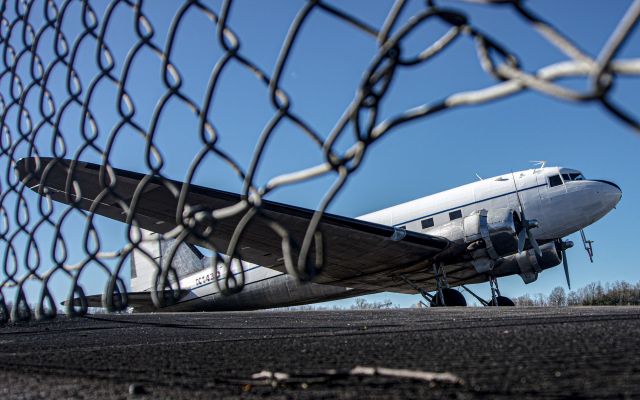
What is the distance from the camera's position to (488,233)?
566 inches

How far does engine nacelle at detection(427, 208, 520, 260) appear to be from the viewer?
14.2m

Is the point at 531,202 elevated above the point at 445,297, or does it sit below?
above

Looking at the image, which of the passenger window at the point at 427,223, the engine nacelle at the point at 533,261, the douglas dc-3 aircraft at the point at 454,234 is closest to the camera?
the douglas dc-3 aircraft at the point at 454,234

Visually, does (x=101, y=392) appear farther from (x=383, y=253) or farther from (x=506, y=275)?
(x=506, y=275)

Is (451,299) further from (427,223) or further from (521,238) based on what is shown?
(427,223)

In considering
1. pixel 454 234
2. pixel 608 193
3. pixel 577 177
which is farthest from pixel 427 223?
pixel 608 193

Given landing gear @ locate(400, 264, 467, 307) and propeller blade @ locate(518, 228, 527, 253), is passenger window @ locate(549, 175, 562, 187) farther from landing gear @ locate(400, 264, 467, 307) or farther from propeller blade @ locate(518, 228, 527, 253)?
landing gear @ locate(400, 264, 467, 307)

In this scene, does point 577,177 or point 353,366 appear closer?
point 353,366

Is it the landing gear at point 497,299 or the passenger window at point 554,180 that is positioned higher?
the passenger window at point 554,180

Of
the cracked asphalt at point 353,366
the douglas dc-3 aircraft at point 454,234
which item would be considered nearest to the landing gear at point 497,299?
the douglas dc-3 aircraft at point 454,234

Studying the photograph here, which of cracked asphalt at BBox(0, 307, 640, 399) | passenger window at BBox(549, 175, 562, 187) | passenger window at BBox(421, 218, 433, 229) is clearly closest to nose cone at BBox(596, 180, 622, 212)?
passenger window at BBox(549, 175, 562, 187)

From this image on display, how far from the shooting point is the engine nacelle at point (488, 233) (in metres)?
14.2

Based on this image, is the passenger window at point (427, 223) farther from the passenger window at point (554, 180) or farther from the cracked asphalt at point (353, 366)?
the cracked asphalt at point (353, 366)

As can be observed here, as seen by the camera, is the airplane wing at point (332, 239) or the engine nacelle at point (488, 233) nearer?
the airplane wing at point (332, 239)
